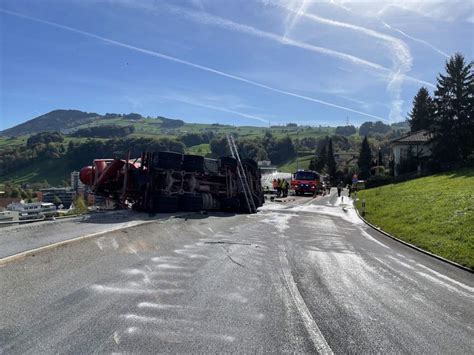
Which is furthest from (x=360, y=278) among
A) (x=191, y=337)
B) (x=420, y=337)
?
(x=191, y=337)

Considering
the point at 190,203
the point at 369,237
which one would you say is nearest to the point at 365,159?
the point at 190,203

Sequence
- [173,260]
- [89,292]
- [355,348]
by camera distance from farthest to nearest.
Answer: [173,260] < [89,292] < [355,348]

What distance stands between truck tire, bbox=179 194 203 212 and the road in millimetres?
7757

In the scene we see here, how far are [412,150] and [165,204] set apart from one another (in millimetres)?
61346

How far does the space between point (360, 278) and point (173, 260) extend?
3.76m

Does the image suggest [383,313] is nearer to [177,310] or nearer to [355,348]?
[355,348]

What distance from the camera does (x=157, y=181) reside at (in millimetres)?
19312

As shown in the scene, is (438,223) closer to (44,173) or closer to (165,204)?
(165,204)

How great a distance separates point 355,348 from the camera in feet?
16.6

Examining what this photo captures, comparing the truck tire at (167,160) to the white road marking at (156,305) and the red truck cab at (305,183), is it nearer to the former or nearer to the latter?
the white road marking at (156,305)

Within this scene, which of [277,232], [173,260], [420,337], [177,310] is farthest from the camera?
[277,232]

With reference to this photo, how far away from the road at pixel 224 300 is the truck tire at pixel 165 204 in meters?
6.60

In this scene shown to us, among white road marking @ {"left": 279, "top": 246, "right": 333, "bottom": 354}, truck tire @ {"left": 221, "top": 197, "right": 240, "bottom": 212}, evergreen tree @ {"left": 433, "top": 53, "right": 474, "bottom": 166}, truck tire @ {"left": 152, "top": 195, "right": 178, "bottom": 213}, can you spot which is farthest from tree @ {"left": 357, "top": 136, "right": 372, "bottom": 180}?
white road marking @ {"left": 279, "top": 246, "right": 333, "bottom": 354}

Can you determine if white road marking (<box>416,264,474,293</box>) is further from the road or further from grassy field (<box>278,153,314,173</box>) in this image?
grassy field (<box>278,153,314,173</box>)
